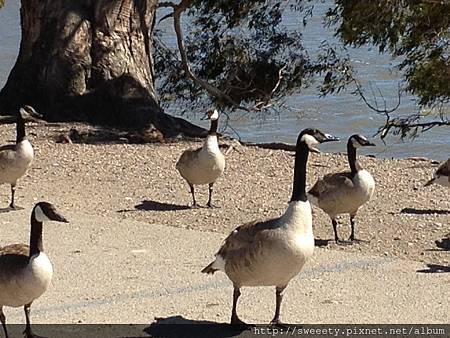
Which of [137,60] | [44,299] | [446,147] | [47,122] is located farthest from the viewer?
[446,147]

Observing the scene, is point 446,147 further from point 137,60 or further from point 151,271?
point 151,271

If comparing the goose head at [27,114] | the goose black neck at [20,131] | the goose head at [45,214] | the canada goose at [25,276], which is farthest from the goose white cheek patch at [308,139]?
the goose head at [27,114]

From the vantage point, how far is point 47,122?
15766mm

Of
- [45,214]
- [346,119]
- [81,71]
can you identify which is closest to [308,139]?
[45,214]

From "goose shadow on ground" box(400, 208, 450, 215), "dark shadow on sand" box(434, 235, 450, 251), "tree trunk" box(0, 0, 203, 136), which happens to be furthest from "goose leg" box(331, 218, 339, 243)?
"tree trunk" box(0, 0, 203, 136)

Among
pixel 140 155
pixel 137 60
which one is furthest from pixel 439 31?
pixel 140 155

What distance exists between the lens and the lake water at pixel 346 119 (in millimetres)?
21719

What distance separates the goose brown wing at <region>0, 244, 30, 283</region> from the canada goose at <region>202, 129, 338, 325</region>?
3.93 feet

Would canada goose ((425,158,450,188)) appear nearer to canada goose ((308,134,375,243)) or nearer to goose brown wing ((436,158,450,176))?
goose brown wing ((436,158,450,176))

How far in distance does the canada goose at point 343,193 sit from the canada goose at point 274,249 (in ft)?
9.15

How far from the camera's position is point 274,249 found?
20.2 ft

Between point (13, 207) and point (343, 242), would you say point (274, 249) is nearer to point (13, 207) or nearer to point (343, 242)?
point (343, 242)

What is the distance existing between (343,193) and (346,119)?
49.0 ft

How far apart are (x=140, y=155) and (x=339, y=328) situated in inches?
304
